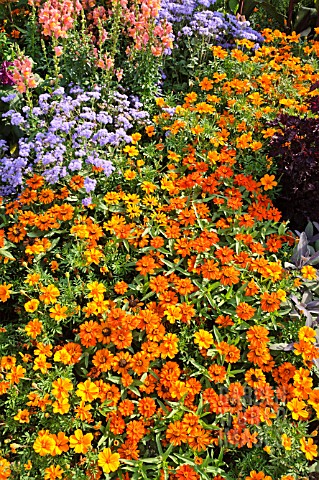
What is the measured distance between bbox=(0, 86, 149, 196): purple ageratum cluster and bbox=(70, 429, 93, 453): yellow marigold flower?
1.18 metres

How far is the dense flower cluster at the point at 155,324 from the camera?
80.5 inches

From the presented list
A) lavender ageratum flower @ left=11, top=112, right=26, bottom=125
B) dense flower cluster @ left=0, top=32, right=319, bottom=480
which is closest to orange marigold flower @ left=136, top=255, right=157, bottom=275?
dense flower cluster @ left=0, top=32, right=319, bottom=480

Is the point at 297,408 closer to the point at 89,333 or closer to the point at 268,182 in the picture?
the point at 89,333

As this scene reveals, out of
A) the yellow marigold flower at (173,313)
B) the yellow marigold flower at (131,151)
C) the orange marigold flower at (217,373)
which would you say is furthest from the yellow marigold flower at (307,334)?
the yellow marigold flower at (131,151)

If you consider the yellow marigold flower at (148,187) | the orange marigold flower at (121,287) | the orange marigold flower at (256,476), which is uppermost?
the yellow marigold flower at (148,187)

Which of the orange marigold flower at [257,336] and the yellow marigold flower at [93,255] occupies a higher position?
the yellow marigold flower at [93,255]

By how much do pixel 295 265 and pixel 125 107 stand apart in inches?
54.0

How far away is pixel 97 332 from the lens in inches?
86.9

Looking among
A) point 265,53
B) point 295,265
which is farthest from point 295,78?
point 295,265

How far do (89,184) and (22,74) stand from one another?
858 millimetres

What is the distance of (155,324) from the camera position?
2.23 meters

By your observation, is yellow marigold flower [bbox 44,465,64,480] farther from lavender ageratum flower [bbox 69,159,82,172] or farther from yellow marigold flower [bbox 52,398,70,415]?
lavender ageratum flower [bbox 69,159,82,172]

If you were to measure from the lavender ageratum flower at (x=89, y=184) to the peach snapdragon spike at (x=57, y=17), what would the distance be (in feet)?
3.50

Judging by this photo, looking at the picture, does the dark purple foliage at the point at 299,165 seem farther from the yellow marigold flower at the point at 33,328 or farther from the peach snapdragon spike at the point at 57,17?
the yellow marigold flower at the point at 33,328
